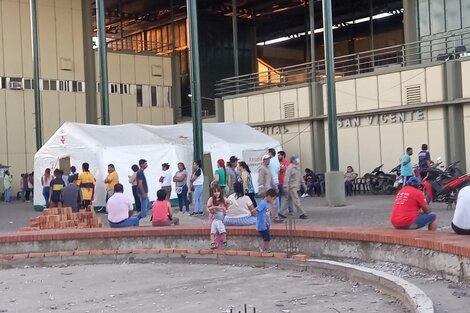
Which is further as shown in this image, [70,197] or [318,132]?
[318,132]

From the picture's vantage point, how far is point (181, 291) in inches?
358

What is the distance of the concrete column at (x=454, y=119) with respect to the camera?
24234mm

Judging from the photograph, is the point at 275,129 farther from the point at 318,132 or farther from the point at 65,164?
the point at 65,164

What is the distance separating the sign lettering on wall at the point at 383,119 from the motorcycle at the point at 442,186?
747 cm

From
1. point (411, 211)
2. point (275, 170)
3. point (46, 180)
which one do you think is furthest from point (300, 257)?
point (46, 180)

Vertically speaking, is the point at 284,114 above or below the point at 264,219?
above

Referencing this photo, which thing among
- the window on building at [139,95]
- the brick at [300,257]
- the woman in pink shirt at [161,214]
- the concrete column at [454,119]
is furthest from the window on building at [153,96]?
the brick at [300,257]

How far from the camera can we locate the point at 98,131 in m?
23.4

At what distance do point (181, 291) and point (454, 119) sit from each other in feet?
57.8

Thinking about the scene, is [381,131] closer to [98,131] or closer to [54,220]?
[98,131]

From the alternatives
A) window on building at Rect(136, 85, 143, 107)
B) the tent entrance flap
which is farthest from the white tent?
window on building at Rect(136, 85, 143, 107)

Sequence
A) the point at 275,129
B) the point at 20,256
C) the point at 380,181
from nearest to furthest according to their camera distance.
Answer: the point at 20,256, the point at 380,181, the point at 275,129

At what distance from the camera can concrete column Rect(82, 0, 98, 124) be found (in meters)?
40.1

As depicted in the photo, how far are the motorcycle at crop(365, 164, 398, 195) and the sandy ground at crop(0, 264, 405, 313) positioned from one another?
49.9ft
